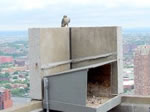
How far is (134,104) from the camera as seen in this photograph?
481 centimetres

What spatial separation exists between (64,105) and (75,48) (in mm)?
993

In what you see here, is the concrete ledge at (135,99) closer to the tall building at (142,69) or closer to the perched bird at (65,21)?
the tall building at (142,69)

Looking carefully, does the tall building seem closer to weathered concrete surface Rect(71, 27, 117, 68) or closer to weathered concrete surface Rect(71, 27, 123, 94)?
weathered concrete surface Rect(71, 27, 123, 94)

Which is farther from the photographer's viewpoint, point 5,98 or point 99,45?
point 99,45

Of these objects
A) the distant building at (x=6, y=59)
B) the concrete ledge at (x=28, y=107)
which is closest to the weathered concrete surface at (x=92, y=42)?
the concrete ledge at (x=28, y=107)

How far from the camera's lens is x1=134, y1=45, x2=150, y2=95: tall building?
5555 millimetres

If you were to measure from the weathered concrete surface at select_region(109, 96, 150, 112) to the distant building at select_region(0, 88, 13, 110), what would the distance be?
144 centimetres

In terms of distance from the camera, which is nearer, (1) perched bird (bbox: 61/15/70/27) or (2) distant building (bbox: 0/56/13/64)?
(1) perched bird (bbox: 61/15/70/27)

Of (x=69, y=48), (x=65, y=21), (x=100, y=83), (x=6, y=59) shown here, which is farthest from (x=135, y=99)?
(x=6, y=59)

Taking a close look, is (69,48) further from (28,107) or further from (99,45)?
(28,107)

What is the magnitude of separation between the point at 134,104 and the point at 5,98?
→ 1.73 m

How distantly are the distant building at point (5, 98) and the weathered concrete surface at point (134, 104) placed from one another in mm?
1442

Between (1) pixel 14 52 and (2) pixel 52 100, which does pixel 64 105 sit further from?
(1) pixel 14 52

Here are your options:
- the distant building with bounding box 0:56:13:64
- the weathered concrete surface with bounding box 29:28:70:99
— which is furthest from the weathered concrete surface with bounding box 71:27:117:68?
the distant building with bounding box 0:56:13:64
